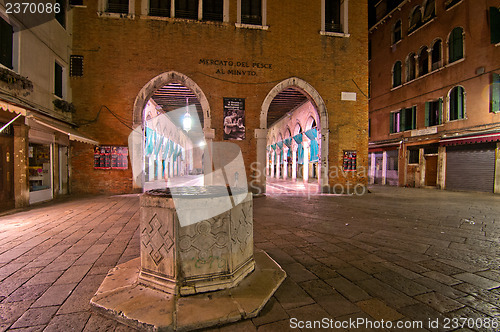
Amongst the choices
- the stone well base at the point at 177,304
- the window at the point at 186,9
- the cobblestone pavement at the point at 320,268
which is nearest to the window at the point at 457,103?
the cobblestone pavement at the point at 320,268

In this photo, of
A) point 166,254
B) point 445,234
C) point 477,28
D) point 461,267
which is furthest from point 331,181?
point 477,28

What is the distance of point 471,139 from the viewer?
464 inches

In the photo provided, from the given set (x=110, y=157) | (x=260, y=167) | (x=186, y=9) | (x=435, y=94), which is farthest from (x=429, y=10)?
(x=110, y=157)

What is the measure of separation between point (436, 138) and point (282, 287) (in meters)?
15.8

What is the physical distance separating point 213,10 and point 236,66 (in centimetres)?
284

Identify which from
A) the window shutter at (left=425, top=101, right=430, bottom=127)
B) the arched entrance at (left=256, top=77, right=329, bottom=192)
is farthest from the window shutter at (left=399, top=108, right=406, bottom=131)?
the arched entrance at (left=256, top=77, right=329, bottom=192)

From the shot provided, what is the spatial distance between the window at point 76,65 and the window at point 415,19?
63.0 ft

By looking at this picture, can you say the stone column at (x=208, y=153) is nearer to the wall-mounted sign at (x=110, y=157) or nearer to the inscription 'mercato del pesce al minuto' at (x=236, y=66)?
the inscription 'mercato del pesce al minuto' at (x=236, y=66)

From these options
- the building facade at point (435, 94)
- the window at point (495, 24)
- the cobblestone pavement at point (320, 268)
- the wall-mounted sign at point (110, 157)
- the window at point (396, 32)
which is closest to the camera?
the cobblestone pavement at point (320, 268)

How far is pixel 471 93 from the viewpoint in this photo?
11.8 meters

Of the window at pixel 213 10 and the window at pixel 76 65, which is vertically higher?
the window at pixel 213 10

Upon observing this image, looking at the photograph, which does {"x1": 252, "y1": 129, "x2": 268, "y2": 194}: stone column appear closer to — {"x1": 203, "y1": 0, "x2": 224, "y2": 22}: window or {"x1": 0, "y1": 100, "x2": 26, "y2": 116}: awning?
{"x1": 203, "y1": 0, "x2": 224, "y2": 22}: window

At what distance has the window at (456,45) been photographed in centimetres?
1219

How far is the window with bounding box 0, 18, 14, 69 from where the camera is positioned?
20.1ft
